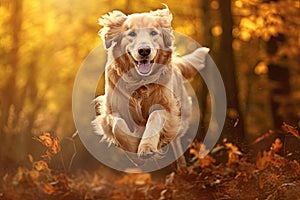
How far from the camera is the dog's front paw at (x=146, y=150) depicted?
4156 mm

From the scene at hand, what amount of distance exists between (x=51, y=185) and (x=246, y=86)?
153 centimetres

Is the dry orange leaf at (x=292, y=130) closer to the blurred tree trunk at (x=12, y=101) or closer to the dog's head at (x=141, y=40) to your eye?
the dog's head at (x=141, y=40)

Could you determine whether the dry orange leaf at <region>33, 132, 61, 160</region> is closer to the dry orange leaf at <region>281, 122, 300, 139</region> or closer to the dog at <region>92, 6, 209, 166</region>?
the dog at <region>92, 6, 209, 166</region>

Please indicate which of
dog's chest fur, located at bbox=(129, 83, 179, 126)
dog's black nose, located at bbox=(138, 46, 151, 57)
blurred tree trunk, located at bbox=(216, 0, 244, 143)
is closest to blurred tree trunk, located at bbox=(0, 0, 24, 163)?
dog's chest fur, located at bbox=(129, 83, 179, 126)

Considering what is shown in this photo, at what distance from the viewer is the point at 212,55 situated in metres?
4.30

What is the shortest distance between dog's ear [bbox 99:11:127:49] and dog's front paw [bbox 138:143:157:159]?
712mm

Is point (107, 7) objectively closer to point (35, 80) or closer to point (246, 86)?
point (35, 80)

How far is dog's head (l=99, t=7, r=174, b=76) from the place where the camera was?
3959 mm

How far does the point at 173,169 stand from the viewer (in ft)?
13.9

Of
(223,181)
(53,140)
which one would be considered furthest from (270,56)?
(53,140)

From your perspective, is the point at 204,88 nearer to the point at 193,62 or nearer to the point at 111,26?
the point at 193,62

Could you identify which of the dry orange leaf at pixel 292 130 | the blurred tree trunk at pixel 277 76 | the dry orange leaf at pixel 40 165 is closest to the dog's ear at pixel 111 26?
the dry orange leaf at pixel 40 165

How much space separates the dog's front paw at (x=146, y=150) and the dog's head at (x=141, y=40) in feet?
1.61

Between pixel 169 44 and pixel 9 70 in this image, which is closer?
pixel 169 44
